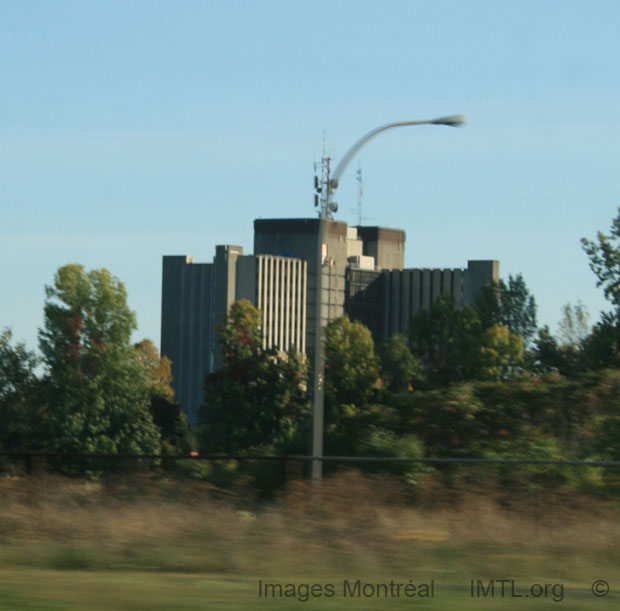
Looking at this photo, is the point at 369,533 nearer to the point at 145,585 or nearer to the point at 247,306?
the point at 145,585

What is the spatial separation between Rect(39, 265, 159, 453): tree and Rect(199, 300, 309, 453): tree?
13.7 ft

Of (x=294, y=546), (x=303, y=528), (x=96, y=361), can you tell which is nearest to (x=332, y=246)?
(x=96, y=361)

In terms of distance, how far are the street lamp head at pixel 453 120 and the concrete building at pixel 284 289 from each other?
150014 mm

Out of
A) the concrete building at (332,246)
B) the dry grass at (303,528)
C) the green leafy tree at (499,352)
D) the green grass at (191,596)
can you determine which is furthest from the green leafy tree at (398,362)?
the green grass at (191,596)

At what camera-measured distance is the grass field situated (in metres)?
A: 8.01

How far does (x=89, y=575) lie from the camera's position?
29.0 ft

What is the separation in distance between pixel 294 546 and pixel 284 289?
167614 millimetres

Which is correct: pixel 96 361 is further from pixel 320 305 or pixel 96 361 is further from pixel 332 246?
pixel 332 246

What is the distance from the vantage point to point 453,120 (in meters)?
21.1

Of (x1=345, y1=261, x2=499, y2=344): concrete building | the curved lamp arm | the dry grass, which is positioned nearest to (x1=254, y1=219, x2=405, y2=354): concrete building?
(x1=345, y1=261, x2=499, y2=344): concrete building

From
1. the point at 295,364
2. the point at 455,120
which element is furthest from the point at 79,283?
the point at 455,120

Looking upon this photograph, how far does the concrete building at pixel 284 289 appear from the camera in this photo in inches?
6836

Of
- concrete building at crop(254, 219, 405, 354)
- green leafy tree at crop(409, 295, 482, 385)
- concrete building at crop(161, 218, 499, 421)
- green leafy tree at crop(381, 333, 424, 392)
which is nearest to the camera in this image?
green leafy tree at crop(409, 295, 482, 385)

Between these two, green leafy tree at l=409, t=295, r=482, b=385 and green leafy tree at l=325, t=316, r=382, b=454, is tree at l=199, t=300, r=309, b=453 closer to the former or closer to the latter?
green leafy tree at l=325, t=316, r=382, b=454
